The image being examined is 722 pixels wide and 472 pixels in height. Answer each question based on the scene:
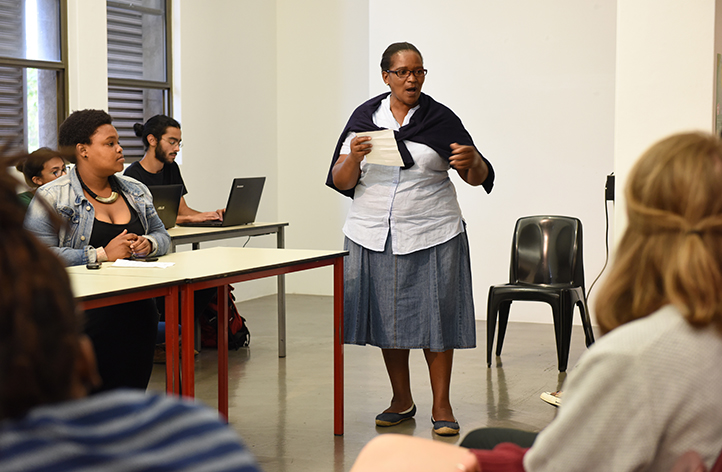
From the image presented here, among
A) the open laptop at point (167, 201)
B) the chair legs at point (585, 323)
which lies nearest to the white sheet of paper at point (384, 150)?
the open laptop at point (167, 201)

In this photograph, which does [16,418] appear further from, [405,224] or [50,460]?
[405,224]

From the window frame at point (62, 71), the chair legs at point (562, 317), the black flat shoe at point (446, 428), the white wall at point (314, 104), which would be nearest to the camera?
the black flat shoe at point (446, 428)

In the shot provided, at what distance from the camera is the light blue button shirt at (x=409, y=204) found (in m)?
3.23

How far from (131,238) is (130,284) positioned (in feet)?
2.27

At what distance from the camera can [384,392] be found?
3975 millimetres

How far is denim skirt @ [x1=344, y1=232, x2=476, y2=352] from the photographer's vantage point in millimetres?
3232

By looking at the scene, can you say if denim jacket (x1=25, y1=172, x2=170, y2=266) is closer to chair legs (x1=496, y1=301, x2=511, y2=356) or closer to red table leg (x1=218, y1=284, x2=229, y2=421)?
red table leg (x1=218, y1=284, x2=229, y2=421)

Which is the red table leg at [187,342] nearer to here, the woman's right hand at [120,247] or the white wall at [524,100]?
the woman's right hand at [120,247]

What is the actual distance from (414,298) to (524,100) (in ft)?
10.0

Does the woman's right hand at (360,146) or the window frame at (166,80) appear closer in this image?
the woman's right hand at (360,146)

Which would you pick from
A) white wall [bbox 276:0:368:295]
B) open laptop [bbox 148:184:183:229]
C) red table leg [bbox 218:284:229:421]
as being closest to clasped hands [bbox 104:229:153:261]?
red table leg [bbox 218:284:229:421]

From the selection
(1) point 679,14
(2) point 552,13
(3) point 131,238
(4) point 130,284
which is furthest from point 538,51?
(4) point 130,284

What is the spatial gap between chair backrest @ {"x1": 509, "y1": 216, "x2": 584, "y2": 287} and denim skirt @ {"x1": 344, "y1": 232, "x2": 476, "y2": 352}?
1454 millimetres

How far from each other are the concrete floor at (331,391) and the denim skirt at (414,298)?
40 cm
